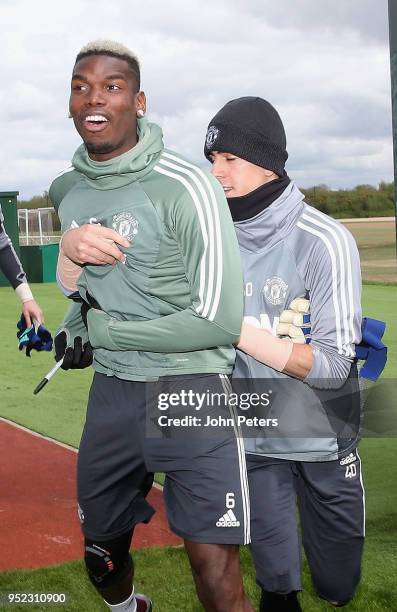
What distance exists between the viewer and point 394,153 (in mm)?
3012

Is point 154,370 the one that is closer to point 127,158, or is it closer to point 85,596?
point 127,158

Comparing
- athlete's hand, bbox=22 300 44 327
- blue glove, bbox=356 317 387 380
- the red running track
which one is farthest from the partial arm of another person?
blue glove, bbox=356 317 387 380

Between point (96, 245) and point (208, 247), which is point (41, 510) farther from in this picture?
point (208, 247)

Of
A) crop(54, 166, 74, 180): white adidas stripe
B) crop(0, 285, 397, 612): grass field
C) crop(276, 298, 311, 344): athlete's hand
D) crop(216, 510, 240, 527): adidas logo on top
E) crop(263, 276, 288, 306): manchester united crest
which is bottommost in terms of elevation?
crop(0, 285, 397, 612): grass field

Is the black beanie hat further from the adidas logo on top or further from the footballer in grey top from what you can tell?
the adidas logo on top

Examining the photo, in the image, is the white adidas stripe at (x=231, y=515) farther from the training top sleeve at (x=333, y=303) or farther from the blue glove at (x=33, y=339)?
the blue glove at (x=33, y=339)

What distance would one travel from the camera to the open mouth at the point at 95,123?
3.00 m

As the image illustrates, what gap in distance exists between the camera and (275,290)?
10.8 feet

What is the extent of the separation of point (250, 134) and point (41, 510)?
3.12 metres

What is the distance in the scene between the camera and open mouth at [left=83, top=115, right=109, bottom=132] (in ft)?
9.85

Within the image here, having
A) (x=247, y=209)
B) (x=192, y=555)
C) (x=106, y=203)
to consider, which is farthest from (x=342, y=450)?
(x=106, y=203)

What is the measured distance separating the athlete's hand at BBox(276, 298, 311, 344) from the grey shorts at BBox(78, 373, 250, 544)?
0.95 ft

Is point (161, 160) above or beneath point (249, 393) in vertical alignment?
above

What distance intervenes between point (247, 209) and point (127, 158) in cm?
52
